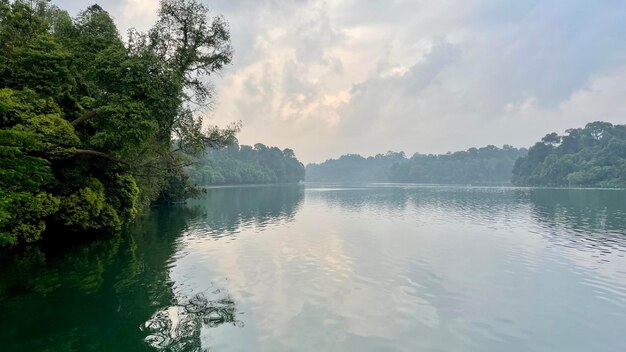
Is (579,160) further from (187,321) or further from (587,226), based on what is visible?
(187,321)

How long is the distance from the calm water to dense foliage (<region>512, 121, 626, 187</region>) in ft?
337

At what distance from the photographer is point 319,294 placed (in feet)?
51.5

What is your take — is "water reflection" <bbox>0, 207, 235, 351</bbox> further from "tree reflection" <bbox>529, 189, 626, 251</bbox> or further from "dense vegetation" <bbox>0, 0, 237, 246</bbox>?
"tree reflection" <bbox>529, 189, 626, 251</bbox>

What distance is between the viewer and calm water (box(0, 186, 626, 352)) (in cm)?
1134

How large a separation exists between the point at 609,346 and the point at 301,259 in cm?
1470

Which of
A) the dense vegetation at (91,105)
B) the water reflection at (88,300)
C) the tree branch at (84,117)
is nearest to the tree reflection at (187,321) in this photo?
the water reflection at (88,300)

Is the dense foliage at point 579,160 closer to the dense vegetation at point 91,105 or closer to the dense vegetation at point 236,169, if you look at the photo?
the dense vegetation at point 236,169

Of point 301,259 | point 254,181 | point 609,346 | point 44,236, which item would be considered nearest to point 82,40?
point 44,236

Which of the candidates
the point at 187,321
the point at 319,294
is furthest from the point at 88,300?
the point at 319,294

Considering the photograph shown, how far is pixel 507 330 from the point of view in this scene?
40.4ft

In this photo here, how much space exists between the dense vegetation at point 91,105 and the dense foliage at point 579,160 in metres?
124

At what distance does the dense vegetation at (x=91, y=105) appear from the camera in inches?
771

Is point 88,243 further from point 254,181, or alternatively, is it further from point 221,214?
point 254,181

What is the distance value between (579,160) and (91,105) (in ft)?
480
